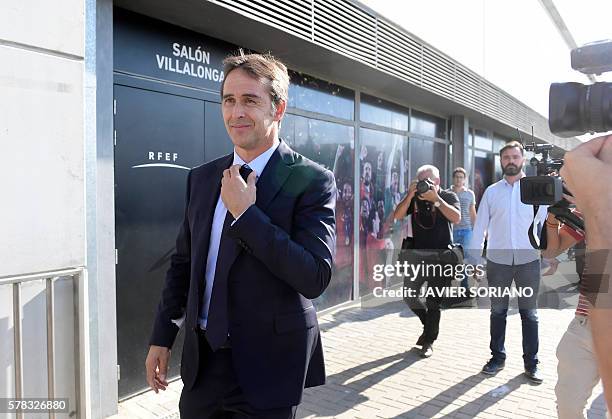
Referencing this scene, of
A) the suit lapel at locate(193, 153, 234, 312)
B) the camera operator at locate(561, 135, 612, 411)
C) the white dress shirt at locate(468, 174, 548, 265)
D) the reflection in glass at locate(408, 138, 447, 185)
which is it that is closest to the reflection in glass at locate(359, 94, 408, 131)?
the reflection in glass at locate(408, 138, 447, 185)

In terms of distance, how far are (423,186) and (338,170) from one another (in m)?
2.06

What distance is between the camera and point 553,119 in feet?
4.26

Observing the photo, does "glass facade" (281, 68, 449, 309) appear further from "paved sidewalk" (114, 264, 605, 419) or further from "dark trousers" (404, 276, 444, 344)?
"paved sidewalk" (114, 264, 605, 419)

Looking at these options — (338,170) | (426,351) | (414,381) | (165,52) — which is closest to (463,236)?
(338,170)

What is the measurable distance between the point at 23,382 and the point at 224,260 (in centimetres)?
165

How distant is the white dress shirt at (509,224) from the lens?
4523mm

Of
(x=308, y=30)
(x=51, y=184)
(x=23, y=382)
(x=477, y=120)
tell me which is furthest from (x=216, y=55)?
(x=477, y=120)

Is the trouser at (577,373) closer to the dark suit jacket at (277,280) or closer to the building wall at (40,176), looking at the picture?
the dark suit jacket at (277,280)

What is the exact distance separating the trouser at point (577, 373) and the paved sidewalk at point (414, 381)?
107cm

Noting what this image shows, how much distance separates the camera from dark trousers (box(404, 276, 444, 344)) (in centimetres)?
502

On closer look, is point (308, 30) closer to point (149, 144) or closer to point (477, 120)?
point (149, 144)

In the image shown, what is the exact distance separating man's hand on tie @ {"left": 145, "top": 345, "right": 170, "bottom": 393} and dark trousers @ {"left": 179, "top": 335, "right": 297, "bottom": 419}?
23cm

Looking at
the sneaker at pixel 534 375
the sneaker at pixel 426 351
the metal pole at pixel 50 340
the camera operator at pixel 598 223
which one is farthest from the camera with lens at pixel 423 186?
the camera operator at pixel 598 223

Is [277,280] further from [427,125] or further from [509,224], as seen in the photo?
[427,125]
